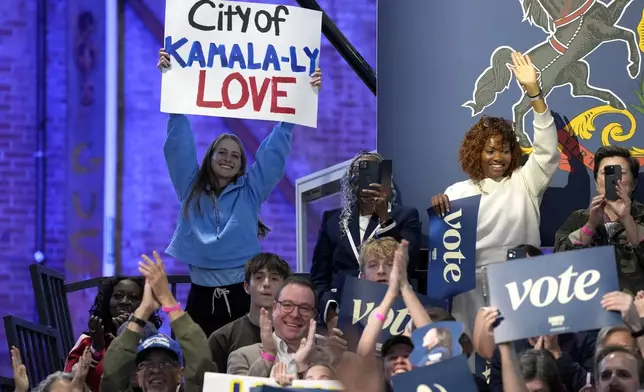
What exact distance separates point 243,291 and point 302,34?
139 cm

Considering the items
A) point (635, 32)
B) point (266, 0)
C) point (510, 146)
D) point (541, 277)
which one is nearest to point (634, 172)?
point (510, 146)

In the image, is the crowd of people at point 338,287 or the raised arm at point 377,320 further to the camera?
the raised arm at point 377,320

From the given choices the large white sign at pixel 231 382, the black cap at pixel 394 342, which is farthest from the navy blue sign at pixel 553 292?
the large white sign at pixel 231 382

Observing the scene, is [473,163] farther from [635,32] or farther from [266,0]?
[266,0]

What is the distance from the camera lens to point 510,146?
6.92 meters

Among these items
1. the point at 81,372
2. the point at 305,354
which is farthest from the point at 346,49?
the point at 305,354

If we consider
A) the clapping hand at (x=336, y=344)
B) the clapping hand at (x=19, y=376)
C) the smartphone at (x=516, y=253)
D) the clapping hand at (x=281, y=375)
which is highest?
the smartphone at (x=516, y=253)

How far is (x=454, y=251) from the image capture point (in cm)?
670

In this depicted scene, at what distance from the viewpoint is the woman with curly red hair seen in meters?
6.87

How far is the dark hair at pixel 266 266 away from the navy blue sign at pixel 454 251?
680mm

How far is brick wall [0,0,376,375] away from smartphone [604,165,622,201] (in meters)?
4.13

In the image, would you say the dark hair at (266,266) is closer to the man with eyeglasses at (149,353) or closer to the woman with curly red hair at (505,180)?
the man with eyeglasses at (149,353)

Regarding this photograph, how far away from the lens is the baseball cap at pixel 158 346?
6.02m

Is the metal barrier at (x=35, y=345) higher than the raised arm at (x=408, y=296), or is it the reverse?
the raised arm at (x=408, y=296)
